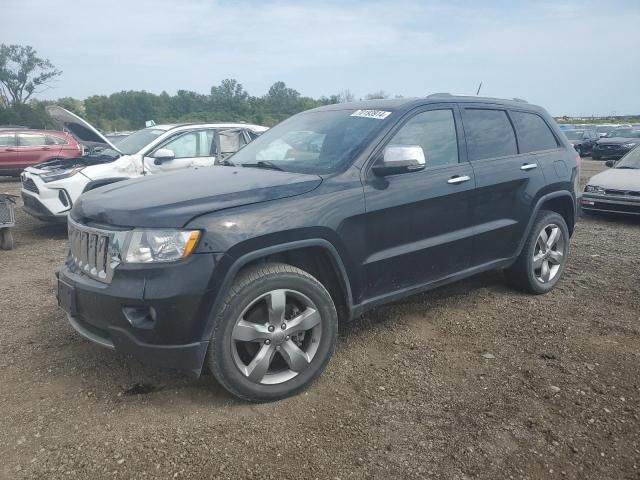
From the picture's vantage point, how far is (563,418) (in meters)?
2.77

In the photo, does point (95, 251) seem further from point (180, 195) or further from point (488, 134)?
point (488, 134)

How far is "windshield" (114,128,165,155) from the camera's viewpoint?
7645 millimetres

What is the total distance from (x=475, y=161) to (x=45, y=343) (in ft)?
11.4

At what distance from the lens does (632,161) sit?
9.39 meters

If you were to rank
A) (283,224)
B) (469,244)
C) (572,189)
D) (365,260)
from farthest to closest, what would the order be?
(572,189)
(469,244)
(365,260)
(283,224)

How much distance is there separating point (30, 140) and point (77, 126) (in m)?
9.47

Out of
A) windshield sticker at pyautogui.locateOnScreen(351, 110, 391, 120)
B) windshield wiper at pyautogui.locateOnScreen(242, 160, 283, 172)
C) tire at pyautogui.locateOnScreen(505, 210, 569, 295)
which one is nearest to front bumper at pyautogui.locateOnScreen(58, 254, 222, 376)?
windshield wiper at pyautogui.locateOnScreen(242, 160, 283, 172)

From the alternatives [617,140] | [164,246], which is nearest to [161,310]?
[164,246]

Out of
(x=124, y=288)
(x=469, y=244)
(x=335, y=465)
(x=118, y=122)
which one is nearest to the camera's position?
(x=335, y=465)

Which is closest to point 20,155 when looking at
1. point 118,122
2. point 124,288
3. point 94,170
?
point 94,170

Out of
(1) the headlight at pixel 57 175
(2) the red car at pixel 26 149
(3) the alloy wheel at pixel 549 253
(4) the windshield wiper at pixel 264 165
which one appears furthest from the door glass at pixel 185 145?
(2) the red car at pixel 26 149

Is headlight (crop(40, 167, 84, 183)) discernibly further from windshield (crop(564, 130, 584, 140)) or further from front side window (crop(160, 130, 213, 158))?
windshield (crop(564, 130, 584, 140))

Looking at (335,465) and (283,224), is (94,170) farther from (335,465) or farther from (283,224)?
(335,465)

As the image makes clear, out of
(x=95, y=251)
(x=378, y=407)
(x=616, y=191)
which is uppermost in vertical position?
Result: (x=616, y=191)
